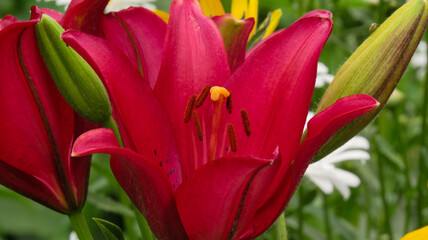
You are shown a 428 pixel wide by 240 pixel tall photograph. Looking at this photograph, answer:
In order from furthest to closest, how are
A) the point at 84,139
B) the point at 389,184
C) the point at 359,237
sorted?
1. the point at 389,184
2. the point at 359,237
3. the point at 84,139

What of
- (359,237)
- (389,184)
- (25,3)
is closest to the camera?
(359,237)

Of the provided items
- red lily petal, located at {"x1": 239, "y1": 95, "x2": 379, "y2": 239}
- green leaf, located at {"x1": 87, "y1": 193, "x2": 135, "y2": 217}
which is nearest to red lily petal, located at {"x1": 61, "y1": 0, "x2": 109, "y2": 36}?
red lily petal, located at {"x1": 239, "y1": 95, "x2": 379, "y2": 239}

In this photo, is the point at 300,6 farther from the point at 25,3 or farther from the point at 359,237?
the point at 25,3

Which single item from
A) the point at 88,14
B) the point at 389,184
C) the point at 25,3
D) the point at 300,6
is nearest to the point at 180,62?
the point at 88,14

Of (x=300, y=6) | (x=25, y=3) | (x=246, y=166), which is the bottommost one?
(x=25, y=3)

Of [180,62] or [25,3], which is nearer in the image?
[180,62]

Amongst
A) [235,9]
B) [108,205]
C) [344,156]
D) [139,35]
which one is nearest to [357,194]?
[344,156]

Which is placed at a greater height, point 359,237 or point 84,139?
point 84,139

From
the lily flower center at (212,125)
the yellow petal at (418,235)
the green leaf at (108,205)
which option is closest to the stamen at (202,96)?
the lily flower center at (212,125)
